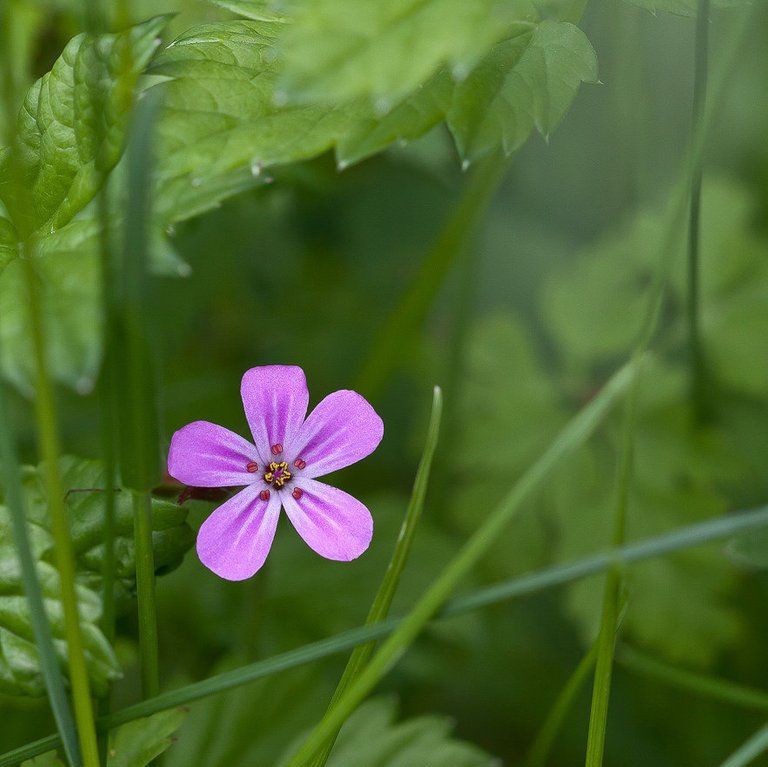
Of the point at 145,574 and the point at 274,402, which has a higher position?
the point at 274,402

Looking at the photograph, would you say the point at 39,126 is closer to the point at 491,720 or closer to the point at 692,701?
the point at 491,720

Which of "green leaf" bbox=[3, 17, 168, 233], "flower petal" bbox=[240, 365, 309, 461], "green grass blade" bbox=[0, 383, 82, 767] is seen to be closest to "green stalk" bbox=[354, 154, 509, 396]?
"flower petal" bbox=[240, 365, 309, 461]

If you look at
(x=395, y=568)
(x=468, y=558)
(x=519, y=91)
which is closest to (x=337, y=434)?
(x=395, y=568)

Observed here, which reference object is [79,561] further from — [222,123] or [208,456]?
[222,123]

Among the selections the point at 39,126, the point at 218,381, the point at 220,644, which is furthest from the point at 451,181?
the point at 39,126

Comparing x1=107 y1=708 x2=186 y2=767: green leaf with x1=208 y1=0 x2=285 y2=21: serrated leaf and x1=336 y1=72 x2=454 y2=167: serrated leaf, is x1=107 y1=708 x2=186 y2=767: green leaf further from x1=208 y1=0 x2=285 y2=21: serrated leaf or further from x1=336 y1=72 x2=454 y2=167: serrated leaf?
x1=208 y1=0 x2=285 y2=21: serrated leaf

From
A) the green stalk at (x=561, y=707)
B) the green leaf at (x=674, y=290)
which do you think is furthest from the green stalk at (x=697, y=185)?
the green stalk at (x=561, y=707)

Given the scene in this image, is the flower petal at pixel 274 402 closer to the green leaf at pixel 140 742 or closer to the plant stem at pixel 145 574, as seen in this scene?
the plant stem at pixel 145 574
